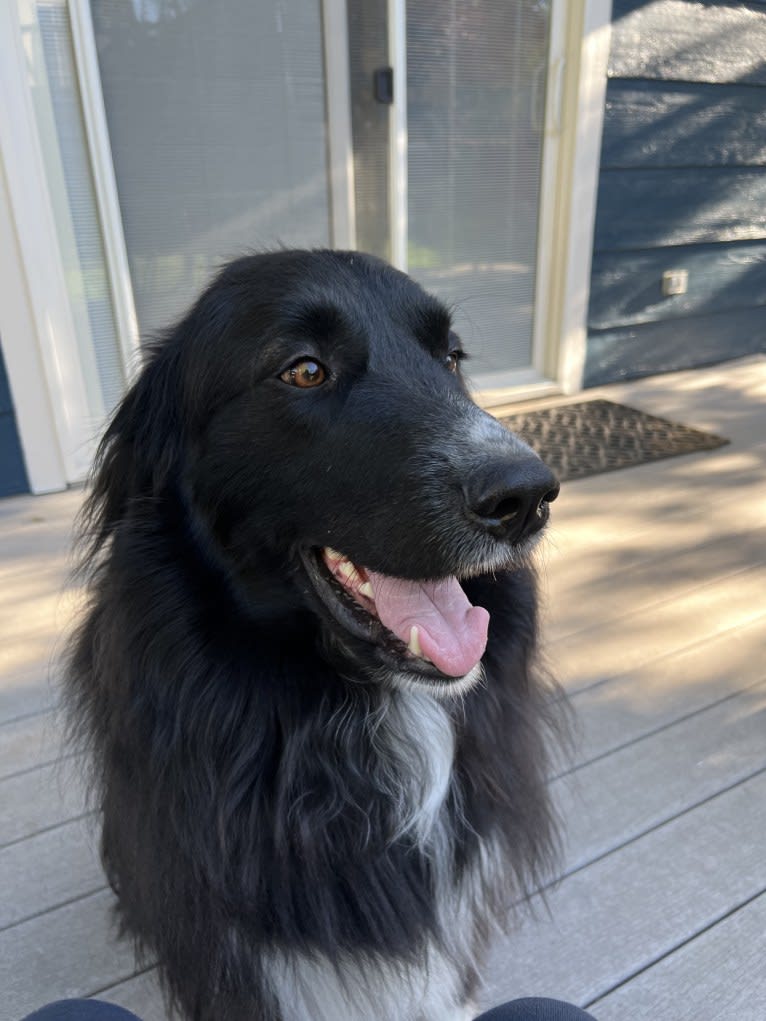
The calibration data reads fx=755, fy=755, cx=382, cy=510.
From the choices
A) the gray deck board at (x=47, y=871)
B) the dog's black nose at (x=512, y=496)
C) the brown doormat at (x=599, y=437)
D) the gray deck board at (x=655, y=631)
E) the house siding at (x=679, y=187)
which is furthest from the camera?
the house siding at (x=679, y=187)

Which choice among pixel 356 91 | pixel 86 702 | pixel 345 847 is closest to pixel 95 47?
pixel 356 91

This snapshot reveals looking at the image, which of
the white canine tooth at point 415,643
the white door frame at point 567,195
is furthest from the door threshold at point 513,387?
the white canine tooth at point 415,643

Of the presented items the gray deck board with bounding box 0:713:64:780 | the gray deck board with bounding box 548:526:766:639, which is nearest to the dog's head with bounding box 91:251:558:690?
the gray deck board with bounding box 0:713:64:780

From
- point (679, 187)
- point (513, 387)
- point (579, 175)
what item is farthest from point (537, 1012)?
point (679, 187)

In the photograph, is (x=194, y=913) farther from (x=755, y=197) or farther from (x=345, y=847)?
(x=755, y=197)

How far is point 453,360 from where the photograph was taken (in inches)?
46.2

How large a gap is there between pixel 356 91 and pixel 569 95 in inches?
40.3

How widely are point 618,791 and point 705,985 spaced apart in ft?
1.29

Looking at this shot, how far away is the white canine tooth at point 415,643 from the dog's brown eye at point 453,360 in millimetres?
406

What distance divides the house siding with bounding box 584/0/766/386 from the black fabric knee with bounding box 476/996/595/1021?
338cm

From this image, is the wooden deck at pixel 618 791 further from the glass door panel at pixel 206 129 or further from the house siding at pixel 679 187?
the house siding at pixel 679 187

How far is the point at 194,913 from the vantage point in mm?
1010

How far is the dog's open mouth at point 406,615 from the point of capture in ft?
3.04

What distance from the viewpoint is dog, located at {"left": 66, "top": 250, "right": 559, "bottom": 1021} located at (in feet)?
3.12
